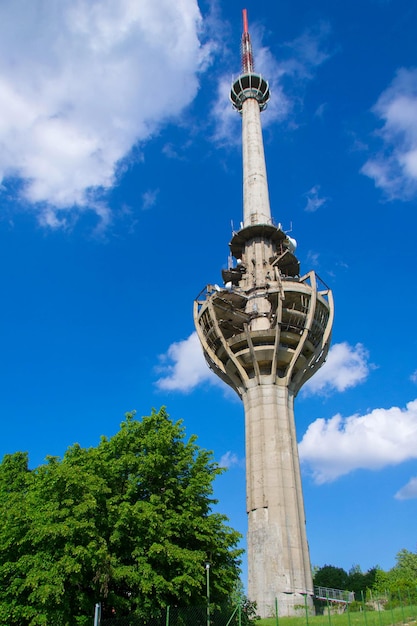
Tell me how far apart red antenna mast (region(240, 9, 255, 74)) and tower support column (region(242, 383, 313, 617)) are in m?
→ 45.8

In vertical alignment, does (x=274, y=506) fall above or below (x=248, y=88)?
below

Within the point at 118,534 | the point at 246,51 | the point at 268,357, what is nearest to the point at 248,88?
the point at 246,51

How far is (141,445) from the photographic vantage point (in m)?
27.7

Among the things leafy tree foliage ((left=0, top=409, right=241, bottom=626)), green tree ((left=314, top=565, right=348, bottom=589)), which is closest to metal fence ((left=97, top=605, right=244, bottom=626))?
leafy tree foliage ((left=0, top=409, right=241, bottom=626))

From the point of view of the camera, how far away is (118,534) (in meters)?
24.2

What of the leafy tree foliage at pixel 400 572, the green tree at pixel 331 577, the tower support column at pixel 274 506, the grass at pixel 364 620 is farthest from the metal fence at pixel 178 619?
the green tree at pixel 331 577

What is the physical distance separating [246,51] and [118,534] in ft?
225

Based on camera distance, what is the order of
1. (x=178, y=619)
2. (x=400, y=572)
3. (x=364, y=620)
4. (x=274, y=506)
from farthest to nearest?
(x=400, y=572) → (x=274, y=506) → (x=364, y=620) → (x=178, y=619)

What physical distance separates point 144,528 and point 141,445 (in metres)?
4.38

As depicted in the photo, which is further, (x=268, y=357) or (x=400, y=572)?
(x=400, y=572)

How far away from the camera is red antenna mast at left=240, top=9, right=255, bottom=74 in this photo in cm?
7150

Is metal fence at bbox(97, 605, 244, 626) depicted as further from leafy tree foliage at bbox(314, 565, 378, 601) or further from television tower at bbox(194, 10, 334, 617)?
leafy tree foliage at bbox(314, 565, 378, 601)

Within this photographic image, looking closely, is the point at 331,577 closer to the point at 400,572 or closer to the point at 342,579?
the point at 342,579

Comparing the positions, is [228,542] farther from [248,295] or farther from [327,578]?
[327,578]
